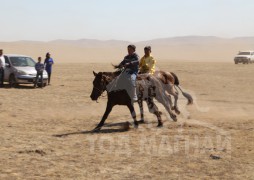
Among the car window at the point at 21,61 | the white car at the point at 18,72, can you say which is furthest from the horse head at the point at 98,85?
the car window at the point at 21,61

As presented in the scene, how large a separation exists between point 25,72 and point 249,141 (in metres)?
15.2

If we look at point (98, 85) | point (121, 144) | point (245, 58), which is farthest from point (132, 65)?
point (245, 58)

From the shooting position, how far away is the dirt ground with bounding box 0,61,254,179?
23.9ft

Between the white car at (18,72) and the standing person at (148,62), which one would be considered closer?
the standing person at (148,62)

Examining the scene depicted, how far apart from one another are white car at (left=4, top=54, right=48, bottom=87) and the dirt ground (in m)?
6.20

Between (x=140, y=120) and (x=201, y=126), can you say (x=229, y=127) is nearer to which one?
(x=201, y=126)

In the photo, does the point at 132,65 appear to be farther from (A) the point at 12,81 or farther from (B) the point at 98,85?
(A) the point at 12,81

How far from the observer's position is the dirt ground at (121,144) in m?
7.28

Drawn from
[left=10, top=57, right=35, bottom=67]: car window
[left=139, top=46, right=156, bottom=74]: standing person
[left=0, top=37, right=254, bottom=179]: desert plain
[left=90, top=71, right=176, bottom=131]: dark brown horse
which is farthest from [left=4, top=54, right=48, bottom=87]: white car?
[left=90, top=71, right=176, bottom=131]: dark brown horse

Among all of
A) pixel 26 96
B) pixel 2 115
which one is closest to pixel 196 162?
pixel 2 115

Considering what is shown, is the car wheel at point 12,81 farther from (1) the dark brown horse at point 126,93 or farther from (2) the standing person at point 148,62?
(1) the dark brown horse at point 126,93

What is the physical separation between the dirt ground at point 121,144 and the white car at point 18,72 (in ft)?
20.4

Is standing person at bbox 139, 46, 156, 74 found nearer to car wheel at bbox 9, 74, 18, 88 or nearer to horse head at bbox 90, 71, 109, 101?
horse head at bbox 90, 71, 109, 101

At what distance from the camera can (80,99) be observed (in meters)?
18.5
